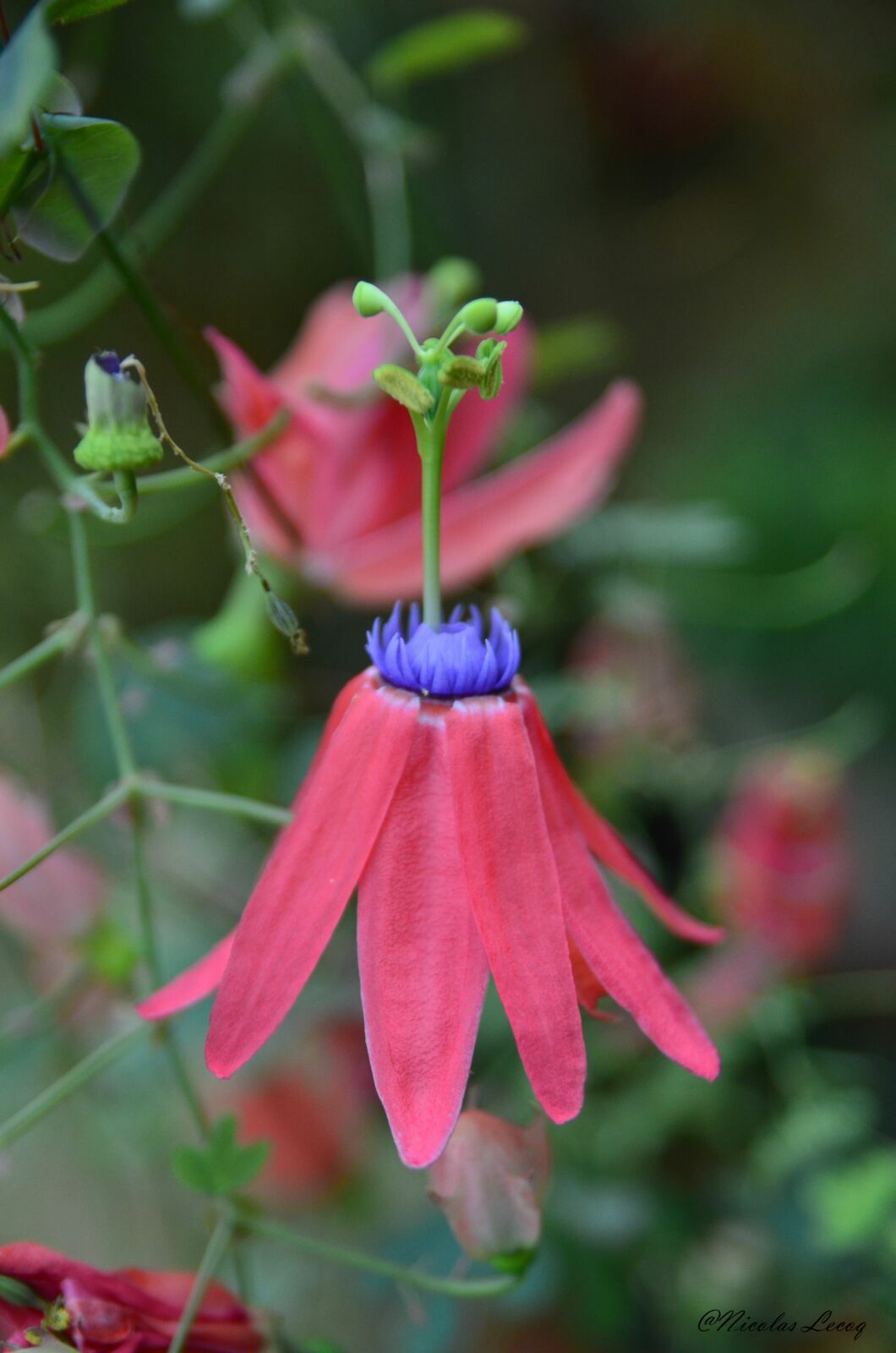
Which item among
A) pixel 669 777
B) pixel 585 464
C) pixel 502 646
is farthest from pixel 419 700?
pixel 669 777

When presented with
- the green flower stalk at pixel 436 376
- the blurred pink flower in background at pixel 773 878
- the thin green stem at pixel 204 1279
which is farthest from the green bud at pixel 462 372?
the blurred pink flower in background at pixel 773 878

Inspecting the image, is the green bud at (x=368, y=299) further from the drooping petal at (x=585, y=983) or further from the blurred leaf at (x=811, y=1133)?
the blurred leaf at (x=811, y=1133)

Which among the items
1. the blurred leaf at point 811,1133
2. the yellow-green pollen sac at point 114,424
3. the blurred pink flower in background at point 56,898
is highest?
the yellow-green pollen sac at point 114,424

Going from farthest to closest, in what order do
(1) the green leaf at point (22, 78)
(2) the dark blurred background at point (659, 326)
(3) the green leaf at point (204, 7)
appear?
1. (2) the dark blurred background at point (659, 326)
2. (3) the green leaf at point (204, 7)
3. (1) the green leaf at point (22, 78)

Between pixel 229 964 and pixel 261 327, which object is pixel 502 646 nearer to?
pixel 229 964

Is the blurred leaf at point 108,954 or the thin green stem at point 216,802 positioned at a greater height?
the thin green stem at point 216,802

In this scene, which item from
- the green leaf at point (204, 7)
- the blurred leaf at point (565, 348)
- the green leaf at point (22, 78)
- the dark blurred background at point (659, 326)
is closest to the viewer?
the green leaf at point (22, 78)

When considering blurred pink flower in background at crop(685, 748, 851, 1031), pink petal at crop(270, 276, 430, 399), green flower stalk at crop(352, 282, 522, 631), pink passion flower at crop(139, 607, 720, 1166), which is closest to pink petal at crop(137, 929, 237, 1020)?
pink passion flower at crop(139, 607, 720, 1166)

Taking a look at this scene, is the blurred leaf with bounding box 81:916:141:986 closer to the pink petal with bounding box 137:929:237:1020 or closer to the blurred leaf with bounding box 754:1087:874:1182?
the pink petal with bounding box 137:929:237:1020
